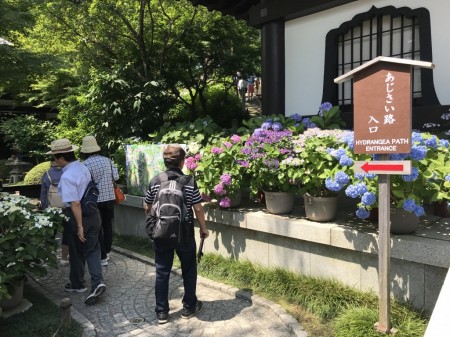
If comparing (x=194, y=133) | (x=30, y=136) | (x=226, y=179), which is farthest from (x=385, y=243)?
(x=30, y=136)

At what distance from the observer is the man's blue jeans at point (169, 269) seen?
377 centimetres

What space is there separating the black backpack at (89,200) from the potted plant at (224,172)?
1.43 meters

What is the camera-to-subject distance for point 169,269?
3.84 metres

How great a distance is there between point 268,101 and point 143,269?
12.7 feet

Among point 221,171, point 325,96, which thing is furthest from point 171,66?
point 221,171

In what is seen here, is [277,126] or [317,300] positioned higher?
[277,126]

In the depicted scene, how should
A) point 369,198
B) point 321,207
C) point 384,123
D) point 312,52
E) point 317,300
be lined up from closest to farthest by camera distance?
point 384,123
point 369,198
point 317,300
point 321,207
point 312,52

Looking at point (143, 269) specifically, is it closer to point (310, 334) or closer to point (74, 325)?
point (74, 325)

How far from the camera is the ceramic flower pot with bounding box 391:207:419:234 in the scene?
3730 mm

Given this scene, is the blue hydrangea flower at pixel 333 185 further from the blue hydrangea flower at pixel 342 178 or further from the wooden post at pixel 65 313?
the wooden post at pixel 65 313

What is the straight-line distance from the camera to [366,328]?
3305 millimetres

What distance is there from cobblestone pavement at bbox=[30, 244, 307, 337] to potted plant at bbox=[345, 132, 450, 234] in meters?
1.48

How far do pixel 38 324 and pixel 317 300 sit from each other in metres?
2.84

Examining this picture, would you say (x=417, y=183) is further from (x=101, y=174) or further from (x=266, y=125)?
(x=101, y=174)
